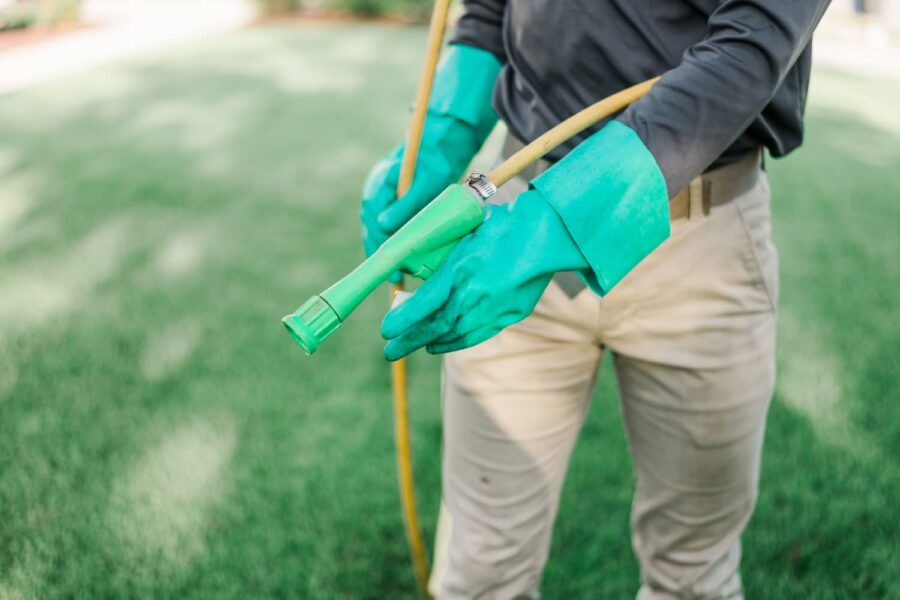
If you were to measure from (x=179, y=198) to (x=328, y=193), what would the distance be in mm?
771

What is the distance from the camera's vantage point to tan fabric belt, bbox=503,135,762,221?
1.13m

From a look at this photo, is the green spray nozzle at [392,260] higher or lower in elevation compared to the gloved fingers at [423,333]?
higher

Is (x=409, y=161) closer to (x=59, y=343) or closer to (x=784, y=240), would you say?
(x=59, y=343)

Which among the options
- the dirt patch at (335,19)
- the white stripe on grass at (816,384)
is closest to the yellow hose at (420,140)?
the white stripe on grass at (816,384)

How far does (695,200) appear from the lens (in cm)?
114

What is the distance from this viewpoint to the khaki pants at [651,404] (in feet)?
3.83

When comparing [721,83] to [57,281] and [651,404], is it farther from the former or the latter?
[57,281]

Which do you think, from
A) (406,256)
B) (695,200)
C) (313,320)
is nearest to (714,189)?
(695,200)

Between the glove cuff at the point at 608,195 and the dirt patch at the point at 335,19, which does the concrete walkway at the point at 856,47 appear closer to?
the dirt patch at the point at 335,19

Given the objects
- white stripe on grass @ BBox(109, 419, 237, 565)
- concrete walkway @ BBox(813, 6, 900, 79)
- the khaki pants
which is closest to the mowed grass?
white stripe on grass @ BBox(109, 419, 237, 565)

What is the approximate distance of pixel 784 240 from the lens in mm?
3762

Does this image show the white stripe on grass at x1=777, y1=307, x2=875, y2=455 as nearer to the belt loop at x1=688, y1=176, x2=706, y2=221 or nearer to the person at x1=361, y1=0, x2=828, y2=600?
the person at x1=361, y1=0, x2=828, y2=600

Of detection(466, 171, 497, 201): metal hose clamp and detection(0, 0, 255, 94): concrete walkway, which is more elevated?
detection(466, 171, 497, 201): metal hose clamp

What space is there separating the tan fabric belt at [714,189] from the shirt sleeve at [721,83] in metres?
0.19
